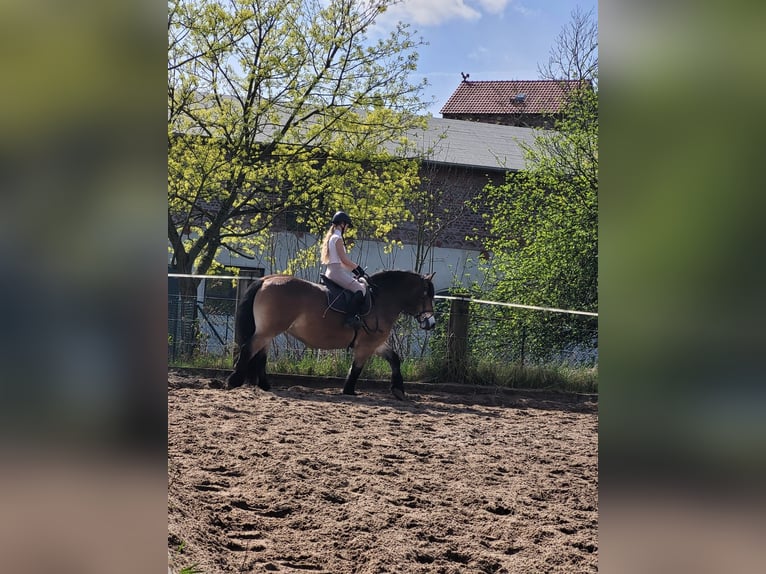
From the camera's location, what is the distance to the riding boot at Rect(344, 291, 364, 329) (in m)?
9.66

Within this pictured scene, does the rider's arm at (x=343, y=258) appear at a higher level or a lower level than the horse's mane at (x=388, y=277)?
higher

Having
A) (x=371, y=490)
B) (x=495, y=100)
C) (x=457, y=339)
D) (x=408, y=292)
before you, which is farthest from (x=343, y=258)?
(x=495, y=100)

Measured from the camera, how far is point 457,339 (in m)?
11.5

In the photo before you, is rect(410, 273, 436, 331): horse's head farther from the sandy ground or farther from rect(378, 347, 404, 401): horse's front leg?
the sandy ground

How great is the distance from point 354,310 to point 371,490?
16.3 feet

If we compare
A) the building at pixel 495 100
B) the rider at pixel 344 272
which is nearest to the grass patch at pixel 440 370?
the rider at pixel 344 272

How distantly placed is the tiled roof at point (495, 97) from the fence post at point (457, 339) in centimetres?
3149

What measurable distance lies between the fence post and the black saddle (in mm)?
2123

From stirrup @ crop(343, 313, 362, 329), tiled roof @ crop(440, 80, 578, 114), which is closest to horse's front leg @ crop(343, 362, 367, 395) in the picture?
stirrup @ crop(343, 313, 362, 329)

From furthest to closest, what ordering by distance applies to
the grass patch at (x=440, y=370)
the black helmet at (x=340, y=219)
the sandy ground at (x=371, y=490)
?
the grass patch at (x=440, y=370)
the black helmet at (x=340, y=219)
the sandy ground at (x=371, y=490)

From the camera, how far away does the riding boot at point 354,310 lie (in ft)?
31.7

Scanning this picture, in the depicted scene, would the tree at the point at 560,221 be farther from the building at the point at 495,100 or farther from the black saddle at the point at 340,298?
the building at the point at 495,100
